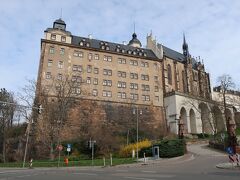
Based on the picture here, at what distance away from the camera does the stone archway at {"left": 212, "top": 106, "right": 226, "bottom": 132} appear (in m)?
65.8

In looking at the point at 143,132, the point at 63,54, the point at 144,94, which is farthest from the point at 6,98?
the point at 144,94

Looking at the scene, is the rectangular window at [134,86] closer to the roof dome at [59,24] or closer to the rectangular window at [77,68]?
the rectangular window at [77,68]

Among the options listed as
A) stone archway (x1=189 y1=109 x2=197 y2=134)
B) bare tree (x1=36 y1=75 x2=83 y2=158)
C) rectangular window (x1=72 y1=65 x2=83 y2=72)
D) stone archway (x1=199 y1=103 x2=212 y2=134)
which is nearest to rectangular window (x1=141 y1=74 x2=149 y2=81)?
stone archway (x1=189 y1=109 x2=197 y2=134)

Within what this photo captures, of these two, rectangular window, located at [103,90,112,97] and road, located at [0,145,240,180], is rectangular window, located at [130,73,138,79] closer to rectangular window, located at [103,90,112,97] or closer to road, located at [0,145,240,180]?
rectangular window, located at [103,90,112,97]

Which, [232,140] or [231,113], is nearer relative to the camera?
[232,140]

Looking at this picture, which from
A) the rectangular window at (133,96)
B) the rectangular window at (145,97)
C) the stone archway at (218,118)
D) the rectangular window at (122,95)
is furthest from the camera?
the rectangular window at (145,97)

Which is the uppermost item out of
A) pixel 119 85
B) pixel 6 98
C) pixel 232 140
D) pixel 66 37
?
pixel 66 37

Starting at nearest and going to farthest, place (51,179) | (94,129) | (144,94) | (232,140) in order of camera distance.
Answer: (51,179) → (232,140) → (94,129) → (144,94)

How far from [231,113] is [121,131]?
37.3 m

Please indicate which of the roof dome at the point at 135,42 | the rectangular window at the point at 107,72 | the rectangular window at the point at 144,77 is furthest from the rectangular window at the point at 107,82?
the roof dome at the point at 135,42

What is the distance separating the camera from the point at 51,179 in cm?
1520

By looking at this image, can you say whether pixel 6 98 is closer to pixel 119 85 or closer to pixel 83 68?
pixel 83 68

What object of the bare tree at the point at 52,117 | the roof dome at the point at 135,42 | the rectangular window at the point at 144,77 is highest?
the roof dome at the point at 135,42

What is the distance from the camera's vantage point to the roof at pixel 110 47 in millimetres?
74125
